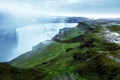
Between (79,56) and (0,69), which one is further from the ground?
(0,69)

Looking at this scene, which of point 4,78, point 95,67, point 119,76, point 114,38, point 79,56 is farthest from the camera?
point 114,38

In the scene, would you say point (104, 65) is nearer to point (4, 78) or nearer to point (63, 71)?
point (63, 71)

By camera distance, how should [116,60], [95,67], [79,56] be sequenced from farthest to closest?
[79,56]
[116,60]
[95,67]

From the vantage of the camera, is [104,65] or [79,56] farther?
[79,56]

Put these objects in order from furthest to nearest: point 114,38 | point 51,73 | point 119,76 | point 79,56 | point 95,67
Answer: point 114,38, point 79,56, point 95,67, point 119,76, point 51,73

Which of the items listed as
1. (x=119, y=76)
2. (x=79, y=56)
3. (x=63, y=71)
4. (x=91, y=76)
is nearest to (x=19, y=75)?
(x=63, y=71)

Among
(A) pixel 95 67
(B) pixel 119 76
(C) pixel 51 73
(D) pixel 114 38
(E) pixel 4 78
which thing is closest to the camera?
(E) pixel 4 78

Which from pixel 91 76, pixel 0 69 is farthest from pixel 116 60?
pixel 0 69

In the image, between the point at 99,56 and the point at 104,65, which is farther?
the point at 99,56

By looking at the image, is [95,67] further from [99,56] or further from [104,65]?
[99,56]

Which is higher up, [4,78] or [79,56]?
[4,78]
